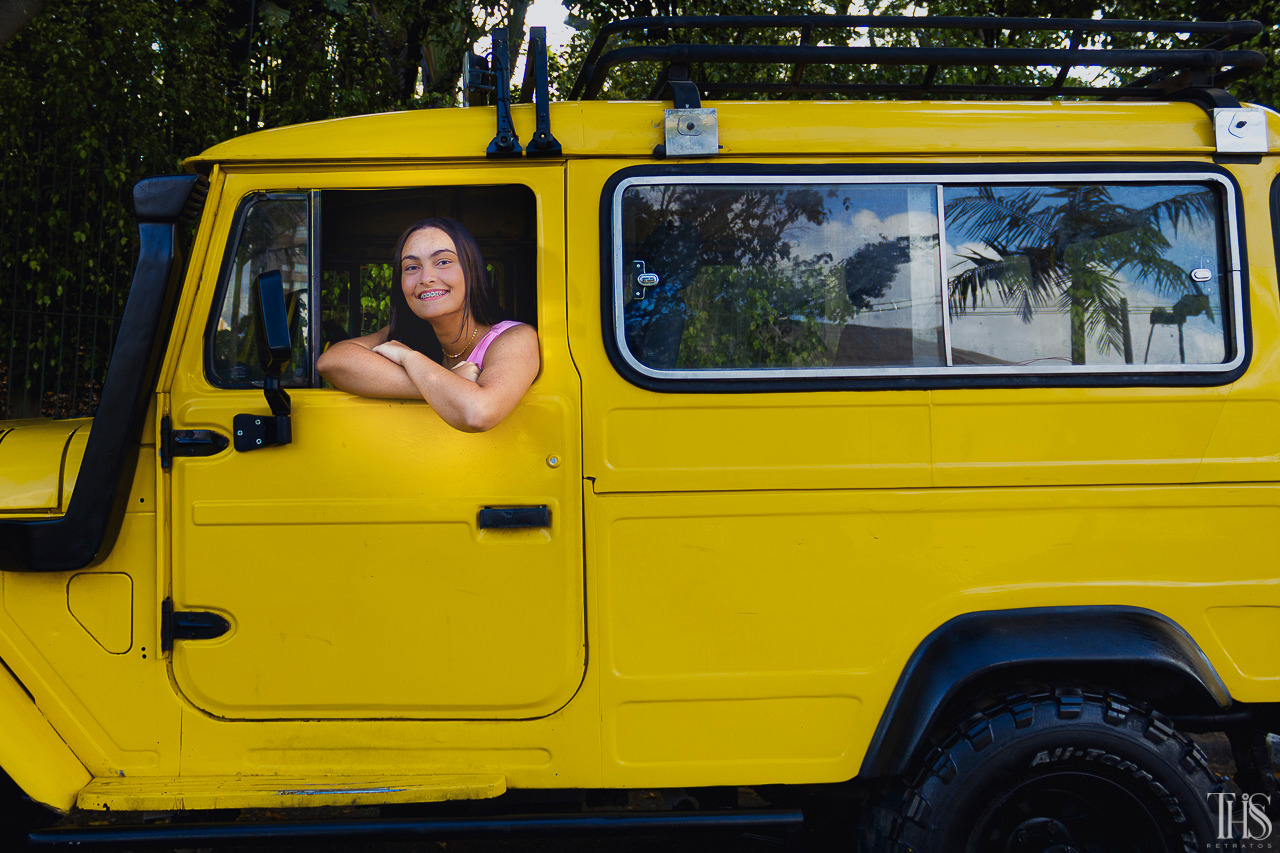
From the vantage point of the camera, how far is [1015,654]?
7.46 feet

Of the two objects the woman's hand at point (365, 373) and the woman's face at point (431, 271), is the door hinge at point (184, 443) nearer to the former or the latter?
the woman's hand at point (365, 373)

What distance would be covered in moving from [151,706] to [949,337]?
100 inches

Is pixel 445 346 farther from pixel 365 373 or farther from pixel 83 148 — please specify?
pixel 83 148

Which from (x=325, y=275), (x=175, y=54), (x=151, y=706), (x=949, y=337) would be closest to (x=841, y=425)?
(x=949, y=337)

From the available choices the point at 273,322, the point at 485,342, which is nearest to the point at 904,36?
the point at 485,342

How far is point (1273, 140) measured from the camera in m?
2.45

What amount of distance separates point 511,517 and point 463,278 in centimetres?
75

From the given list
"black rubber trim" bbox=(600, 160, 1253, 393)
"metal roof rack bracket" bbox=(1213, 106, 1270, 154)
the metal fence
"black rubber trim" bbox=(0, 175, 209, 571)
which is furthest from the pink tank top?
the metal fence

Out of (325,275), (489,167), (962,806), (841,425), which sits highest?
(489,167)

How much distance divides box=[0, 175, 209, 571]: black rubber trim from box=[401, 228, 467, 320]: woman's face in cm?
62

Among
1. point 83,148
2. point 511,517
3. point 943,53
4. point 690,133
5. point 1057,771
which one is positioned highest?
point 83,148

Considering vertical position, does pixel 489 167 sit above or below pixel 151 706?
above

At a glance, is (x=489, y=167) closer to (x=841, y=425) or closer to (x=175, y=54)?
(x=841, y=425)

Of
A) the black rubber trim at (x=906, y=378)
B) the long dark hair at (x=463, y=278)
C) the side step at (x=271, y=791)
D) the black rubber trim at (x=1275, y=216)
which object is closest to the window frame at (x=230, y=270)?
the long dark hair at (x=463, y=278)
